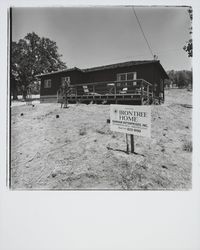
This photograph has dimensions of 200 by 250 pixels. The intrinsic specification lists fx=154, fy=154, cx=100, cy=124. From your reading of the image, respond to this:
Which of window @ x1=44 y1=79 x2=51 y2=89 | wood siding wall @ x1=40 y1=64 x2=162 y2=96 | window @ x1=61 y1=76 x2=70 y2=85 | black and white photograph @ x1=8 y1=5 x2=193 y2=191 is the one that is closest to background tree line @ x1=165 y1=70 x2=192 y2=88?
black and white photograph @ x1=8 y1=5 x2=193 y2=191

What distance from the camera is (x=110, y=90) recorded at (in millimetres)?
2059

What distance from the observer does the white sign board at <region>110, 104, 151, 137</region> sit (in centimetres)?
161

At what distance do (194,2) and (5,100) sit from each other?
2327mm

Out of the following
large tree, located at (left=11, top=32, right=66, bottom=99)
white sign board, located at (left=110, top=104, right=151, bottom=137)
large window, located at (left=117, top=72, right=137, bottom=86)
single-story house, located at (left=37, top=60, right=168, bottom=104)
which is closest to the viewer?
white sign board, located at (left=110, top=104, right=151, bottom=137)

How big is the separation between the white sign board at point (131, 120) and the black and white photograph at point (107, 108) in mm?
10

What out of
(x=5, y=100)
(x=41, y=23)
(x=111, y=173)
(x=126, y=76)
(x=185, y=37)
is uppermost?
(x=41, y=23)

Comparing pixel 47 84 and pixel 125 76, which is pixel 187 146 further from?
pixel 47 84

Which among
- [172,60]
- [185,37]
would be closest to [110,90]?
[172,60]

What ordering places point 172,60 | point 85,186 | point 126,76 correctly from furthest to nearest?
point 126,76 < point 172,60 < point 85,186

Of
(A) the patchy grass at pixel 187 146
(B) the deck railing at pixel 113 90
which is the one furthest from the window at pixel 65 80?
(A) the patchy grass at pixel 187 146

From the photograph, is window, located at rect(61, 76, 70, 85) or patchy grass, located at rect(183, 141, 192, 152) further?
window, located at rect(61, 76, 70, 85)

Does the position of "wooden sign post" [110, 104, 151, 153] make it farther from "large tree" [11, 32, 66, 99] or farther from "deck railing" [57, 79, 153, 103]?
"large tree" [11, 32, 66, 99]

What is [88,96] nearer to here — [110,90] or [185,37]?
[110,90]

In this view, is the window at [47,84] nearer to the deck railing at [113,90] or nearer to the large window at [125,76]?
the deck railing at [113,90]
